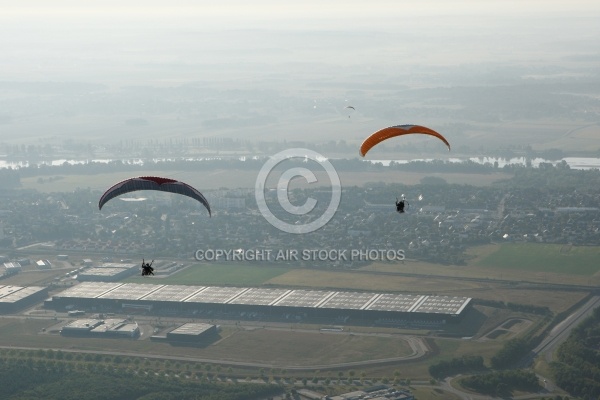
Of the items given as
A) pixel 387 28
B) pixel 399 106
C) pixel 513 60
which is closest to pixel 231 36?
pixel 387 28

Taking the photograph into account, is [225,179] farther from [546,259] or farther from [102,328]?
[102,328]

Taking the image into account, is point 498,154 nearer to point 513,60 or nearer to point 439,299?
point 439,299

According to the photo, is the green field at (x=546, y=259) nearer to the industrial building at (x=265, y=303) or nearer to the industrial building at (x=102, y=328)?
the industrial building at (x=265, y=303)

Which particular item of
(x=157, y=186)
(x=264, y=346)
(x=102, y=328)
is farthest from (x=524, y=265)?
(x=157, y=186)

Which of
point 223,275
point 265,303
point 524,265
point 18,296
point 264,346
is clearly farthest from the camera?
point 524,265

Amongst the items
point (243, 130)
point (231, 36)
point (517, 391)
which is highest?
point (231, 36)
